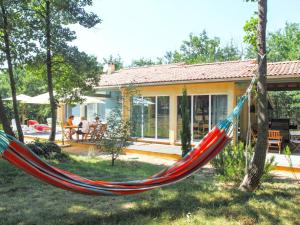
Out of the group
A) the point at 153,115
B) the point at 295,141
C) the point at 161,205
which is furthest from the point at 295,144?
the point at 161,205

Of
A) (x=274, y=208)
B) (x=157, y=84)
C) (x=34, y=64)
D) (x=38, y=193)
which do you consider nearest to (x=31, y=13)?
(x=34, y=64)

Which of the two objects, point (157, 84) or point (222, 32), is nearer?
point (157, 84)

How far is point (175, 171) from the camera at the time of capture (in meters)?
5.10

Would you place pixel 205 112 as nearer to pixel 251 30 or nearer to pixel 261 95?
pixel 251 30

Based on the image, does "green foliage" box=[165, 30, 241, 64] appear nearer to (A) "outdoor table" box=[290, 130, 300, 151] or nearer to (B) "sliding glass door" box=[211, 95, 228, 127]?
(A) "outdoor table" box=[290, 130, 300, 151]

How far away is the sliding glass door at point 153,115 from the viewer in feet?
47.4

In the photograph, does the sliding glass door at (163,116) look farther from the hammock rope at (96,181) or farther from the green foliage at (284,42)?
the green foliage at (284,42)

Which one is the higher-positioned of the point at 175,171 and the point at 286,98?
the point at 286,98

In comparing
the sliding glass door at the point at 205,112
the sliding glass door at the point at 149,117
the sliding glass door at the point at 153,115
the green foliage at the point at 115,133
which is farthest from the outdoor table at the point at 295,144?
the green foliage at the point at 115,133

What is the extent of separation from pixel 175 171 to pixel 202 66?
1139cm

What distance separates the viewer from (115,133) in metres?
9.66

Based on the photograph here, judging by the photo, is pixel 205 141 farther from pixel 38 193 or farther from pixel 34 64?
pixel 34 64

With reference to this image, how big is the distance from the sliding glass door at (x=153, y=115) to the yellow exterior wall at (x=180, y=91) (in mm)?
258

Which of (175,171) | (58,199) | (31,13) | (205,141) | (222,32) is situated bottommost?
(58,199)
